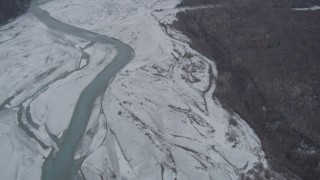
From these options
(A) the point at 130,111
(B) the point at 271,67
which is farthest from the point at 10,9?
(B) the point at 271,67

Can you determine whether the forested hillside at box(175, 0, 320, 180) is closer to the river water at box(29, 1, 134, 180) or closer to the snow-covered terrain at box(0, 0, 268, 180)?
the snow-covered terrain at box(0, 0, 268, 180)

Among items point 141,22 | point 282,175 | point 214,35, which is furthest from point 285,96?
point 141,22

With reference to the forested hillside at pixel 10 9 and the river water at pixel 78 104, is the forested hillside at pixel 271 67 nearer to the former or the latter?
the river water at pixel 78 104

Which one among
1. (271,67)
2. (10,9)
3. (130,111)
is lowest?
(130,111)

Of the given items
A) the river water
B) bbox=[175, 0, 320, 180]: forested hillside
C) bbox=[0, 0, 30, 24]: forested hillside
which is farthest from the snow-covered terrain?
bbox=[0, 0, 30, 24]: forested hillside

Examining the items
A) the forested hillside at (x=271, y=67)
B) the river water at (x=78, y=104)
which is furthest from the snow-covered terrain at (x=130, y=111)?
the forested hillside at (x=271, y=67)

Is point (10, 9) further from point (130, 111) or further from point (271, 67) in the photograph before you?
point (271, 67)
